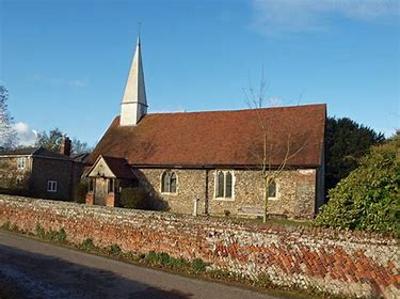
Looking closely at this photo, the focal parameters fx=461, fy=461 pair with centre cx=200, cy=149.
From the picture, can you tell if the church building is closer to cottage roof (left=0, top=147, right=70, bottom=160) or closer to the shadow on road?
cottage roof (left=0, top=147, right=70, bottom=160)

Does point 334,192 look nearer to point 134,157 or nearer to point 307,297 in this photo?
point 307,297

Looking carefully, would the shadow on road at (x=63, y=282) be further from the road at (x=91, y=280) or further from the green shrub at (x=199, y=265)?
the green shrub at (x=199, y=265)

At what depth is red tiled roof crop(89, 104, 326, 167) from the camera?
1149 inches

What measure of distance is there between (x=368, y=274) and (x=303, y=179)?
1789cm

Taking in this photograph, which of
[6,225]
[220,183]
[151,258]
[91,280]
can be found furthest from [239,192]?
[91,280]

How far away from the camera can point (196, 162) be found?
31125mm

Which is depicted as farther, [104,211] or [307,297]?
[104,211]

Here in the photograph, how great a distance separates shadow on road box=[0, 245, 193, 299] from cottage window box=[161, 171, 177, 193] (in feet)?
60.6

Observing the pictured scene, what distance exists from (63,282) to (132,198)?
19.6 m

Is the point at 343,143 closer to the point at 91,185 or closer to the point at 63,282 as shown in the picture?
the point at 91,185

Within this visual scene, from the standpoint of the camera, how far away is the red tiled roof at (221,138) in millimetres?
29188

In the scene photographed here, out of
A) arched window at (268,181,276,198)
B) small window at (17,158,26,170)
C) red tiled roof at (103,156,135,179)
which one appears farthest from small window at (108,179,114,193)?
small window at (17,158,26,170)

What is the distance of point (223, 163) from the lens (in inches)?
1182

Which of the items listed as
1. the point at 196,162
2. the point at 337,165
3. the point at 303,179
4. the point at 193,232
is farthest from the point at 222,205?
the point at 193,232
